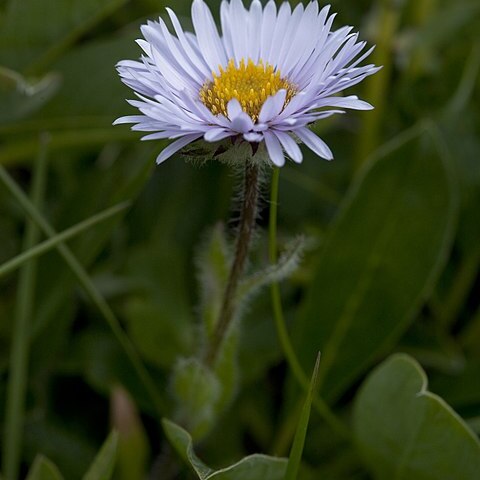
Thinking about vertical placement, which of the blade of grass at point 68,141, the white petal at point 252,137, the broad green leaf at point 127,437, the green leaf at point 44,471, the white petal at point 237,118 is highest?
the white petal at point 237,118

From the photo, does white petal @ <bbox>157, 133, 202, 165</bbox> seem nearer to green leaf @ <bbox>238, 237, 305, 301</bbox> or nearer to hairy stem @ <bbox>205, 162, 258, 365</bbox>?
hairy stem @ <bbox>205, 162, 258, 365</bbox>

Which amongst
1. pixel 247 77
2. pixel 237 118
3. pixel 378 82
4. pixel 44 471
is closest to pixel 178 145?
pixel 237 118

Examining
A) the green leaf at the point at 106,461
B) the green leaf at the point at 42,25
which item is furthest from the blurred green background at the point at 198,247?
the green leaf at the point at 106,461

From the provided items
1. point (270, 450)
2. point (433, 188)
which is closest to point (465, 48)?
point (433, 188)

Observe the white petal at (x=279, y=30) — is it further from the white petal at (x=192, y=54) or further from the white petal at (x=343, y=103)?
the white petal at (x=343, y=103)

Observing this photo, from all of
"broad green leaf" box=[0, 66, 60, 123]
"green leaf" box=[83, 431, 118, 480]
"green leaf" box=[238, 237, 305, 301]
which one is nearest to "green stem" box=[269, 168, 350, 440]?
"green leaf" box=[238, 237, 305, 301]

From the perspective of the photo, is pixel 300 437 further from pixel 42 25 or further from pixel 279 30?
pixel 42 25

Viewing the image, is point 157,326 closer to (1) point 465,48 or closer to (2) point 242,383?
(2) point 242,383
